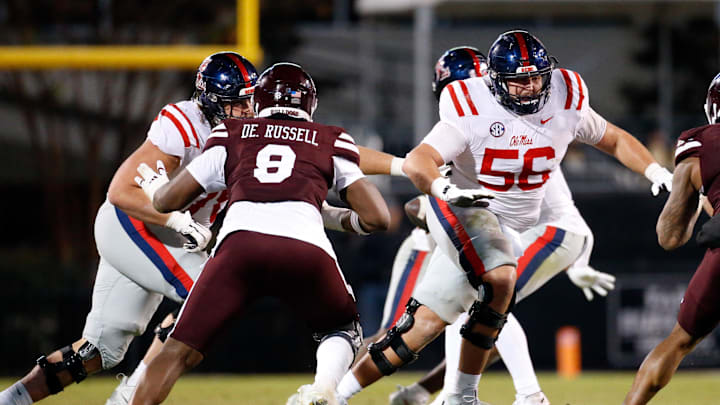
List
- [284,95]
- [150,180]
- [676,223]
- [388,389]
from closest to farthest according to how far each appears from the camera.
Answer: [284,95] → [676,223] → [150,180] → [388,389]

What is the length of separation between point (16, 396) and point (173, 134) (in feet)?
4.52

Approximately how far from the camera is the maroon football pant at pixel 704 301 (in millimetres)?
4070

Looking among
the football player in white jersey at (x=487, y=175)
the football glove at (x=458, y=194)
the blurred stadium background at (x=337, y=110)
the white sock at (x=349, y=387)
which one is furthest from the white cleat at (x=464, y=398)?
the blurred stadium background at (x=337, y=110)

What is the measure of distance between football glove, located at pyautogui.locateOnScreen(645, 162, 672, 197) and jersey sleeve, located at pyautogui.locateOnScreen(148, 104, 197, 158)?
2.12m

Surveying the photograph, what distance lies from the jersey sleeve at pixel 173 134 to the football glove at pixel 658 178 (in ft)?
6.97

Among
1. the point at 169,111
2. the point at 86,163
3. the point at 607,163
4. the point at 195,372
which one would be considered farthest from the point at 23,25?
the point at 169,111

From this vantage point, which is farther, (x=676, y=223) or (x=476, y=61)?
(x=476, y=61)

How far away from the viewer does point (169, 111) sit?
496 cm

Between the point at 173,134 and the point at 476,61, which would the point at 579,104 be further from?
the point at 173,134

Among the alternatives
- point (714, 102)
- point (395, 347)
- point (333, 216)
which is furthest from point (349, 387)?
point (714, 102)

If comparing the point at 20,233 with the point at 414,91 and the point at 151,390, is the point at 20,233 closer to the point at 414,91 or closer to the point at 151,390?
the point at 414,91

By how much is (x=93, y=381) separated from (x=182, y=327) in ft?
19.4

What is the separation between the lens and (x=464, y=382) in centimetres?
486

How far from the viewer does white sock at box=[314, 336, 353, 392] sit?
12.8 ft
